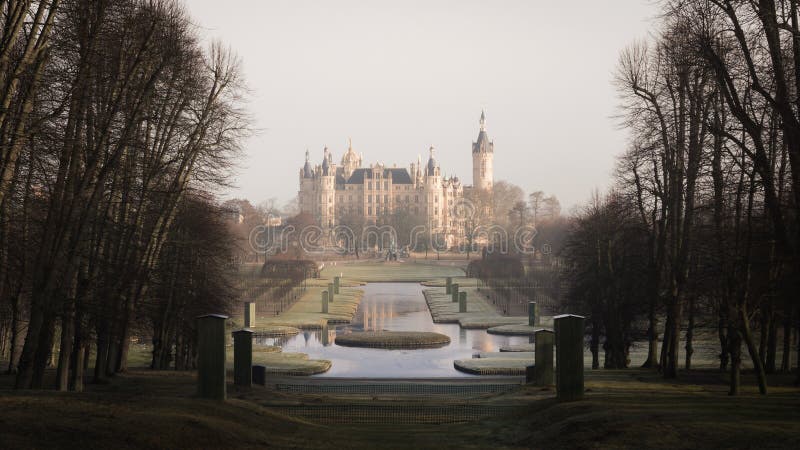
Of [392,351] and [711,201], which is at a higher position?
[711,201]

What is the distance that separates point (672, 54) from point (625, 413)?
1243 cm

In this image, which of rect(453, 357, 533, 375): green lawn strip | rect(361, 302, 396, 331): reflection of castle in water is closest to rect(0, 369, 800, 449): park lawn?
rect(453, 357, 533, 375): green lawn strip

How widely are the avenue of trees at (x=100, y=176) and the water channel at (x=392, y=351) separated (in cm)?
691

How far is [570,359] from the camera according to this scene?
19.5m

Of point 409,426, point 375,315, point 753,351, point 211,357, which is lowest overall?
point 409,426

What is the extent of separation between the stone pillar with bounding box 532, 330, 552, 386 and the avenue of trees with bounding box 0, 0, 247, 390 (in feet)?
33.7

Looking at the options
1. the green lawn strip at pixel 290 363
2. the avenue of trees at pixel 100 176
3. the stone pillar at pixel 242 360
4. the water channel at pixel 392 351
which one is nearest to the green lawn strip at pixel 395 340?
the water channel at pixel 392 351

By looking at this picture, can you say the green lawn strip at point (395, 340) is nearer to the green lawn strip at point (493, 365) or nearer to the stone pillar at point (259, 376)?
the green lawn strip at point (493, 365)

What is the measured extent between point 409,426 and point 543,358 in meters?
7.00

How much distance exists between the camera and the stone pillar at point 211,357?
19.2m

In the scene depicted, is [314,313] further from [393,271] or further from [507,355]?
[393,271]

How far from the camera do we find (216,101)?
30781 millimetres

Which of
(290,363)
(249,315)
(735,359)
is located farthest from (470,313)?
(735,359)

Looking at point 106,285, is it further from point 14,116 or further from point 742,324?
point 742,324
